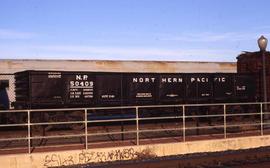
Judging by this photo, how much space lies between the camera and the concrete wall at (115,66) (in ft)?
85.5

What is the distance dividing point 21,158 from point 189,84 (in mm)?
13985

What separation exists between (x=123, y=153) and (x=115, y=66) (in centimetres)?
1656

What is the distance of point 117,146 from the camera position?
13305mm

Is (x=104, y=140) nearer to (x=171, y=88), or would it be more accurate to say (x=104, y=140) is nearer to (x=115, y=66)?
(x=171, y=88)

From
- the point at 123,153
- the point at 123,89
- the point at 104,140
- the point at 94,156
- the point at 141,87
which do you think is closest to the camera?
the point at 94,156

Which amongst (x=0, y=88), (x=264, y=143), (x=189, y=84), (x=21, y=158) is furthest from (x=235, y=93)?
(x=21, y=158)

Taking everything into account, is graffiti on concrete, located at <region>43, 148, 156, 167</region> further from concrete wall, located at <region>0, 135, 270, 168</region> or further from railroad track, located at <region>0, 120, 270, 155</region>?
railroad track, located at <region>0, 120, 270, 155</region>

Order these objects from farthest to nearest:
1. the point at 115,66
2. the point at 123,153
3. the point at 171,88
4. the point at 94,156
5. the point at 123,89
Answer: the point at 115,66, the point at 171,88, the point at 123,89, the point at 123,153, the point at 94,156

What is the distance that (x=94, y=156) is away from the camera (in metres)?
12.7

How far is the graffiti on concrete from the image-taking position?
39.5 feet

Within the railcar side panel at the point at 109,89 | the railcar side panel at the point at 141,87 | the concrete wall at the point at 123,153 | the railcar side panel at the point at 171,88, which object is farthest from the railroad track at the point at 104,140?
the railcar side panel at the point at 171,88

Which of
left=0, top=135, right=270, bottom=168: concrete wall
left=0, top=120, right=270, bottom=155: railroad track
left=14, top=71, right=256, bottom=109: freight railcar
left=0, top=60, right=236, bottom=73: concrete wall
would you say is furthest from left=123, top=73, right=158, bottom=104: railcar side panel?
left=0, top=135, right=270, bottom=168: concrete wall

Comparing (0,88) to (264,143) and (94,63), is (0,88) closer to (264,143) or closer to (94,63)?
(94,63)

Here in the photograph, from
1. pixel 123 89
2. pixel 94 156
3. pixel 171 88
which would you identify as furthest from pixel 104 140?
pixel 171 88
